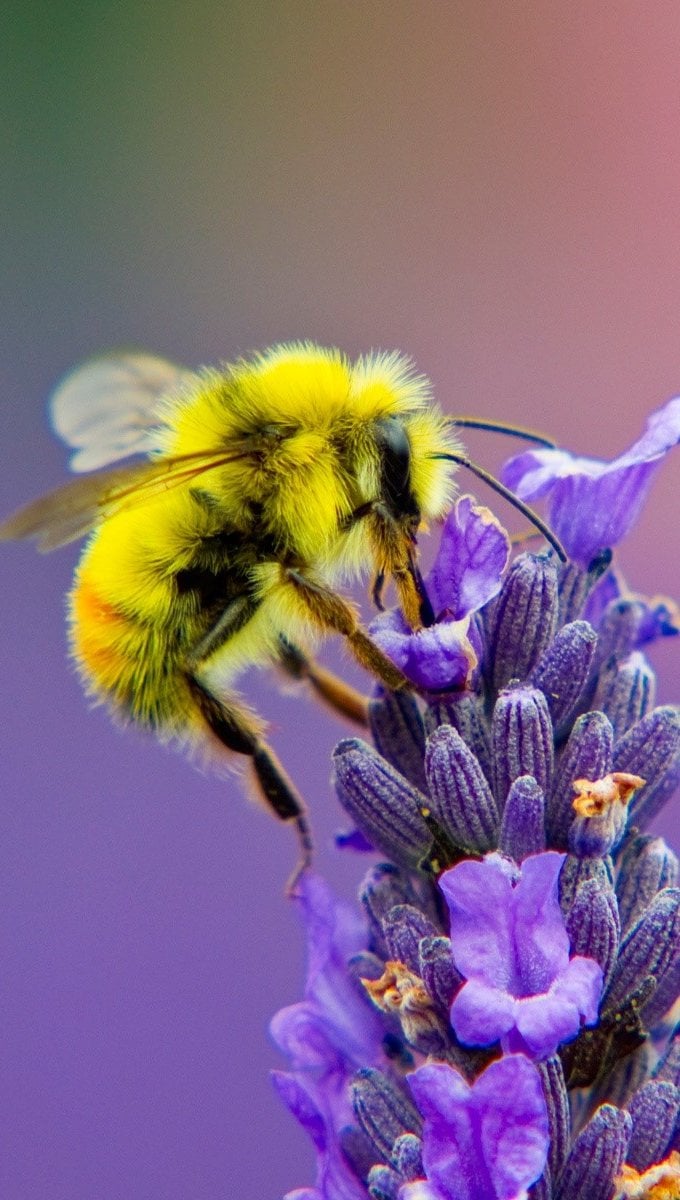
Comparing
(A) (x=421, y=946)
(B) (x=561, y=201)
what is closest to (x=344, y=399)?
(A) (x=421, y=946)

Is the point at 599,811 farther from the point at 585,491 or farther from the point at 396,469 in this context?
the point at 396,469

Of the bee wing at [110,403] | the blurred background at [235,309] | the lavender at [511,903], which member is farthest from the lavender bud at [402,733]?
the blurred background at [235,309]

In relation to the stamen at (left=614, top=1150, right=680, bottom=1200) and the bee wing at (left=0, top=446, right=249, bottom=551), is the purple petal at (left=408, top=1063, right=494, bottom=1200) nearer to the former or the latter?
the stamen at (left=614, top=1150, right=680, bottom=1200)

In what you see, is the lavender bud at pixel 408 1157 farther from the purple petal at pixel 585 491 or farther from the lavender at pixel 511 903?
the purple petal at pixel 585 491

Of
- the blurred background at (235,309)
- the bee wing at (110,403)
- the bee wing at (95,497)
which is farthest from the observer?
the blurred background at (235,309)

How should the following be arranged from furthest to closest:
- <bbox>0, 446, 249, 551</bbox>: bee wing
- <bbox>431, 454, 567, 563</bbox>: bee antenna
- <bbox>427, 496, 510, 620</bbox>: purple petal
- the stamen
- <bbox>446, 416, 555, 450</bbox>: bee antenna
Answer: <bbox>446, 416, 555, 450</bbox>: bee antenna → <bbox>0, 446, 249, 551</bbox>: bee wing → <bbox>431, 454, 567, 563</bbox>: bee antenna → <bbox>427, 496, 510, 620</bbox>: purple petal → the stamen

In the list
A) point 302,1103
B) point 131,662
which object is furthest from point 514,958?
point 131,662

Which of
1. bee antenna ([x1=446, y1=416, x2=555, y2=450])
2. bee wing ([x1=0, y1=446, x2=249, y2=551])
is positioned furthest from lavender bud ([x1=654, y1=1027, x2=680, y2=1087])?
bee wing ([x1=0, y1=446, x2=249, y2=551])

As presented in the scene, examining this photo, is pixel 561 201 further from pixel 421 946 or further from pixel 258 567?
pixel 421 946
